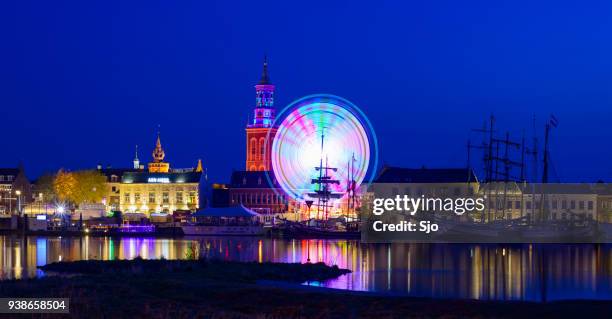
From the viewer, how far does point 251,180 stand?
175375 millimetres

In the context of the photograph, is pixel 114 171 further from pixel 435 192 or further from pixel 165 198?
pixel 435 192

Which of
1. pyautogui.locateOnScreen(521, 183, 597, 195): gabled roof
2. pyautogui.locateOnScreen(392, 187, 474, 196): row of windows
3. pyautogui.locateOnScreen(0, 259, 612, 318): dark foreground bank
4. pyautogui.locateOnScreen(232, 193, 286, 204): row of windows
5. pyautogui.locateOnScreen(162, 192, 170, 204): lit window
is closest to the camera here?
pyautogui.locateOnScreen(0, 259, 612, 318): dark foreground bank

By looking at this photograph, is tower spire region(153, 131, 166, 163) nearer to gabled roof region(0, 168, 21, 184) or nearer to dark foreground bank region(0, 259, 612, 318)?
gabled roof region(0, 168, 21, 184)

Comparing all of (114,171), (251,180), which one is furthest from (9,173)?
(251,180)

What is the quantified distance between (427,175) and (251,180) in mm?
34416

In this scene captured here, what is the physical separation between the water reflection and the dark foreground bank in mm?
7740

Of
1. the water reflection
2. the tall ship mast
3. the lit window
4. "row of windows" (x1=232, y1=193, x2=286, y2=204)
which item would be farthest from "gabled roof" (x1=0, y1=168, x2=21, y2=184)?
the water reflection

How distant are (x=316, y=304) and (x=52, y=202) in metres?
135

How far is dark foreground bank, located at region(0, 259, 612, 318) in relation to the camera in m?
34.2

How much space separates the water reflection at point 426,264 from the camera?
5128cm

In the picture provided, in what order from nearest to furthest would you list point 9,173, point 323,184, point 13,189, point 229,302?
point 229,302
point 323,184
point 13,189
point 9,173

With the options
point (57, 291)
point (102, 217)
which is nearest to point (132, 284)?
point (57, 291)

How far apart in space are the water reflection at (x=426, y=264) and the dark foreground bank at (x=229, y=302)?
7.74 metres

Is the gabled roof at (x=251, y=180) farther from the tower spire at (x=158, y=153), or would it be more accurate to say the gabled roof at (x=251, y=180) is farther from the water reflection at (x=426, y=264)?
the water reflection at (x=426, y=264)
